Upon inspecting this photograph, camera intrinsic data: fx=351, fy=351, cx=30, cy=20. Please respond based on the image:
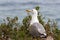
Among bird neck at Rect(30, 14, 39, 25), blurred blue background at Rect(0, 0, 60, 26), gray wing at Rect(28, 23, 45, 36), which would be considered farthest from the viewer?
blurred blue background at Rect(0, 0, 60, 26)

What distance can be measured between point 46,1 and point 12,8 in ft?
11.1

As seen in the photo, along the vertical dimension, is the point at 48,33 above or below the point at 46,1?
above

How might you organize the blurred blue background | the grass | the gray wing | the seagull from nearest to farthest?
1. the grass
2. the seagull
3. the gray wing
4. the blurred blue background

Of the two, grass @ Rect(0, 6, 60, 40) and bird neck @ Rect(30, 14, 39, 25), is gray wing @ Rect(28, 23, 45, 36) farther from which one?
bird neck @ Rect(30, 14, 39, 25)

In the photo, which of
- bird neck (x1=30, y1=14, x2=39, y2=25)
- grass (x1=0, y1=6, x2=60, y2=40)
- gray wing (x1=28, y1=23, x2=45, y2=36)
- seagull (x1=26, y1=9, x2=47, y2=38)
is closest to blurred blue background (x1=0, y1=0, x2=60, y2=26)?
bird neck (x1=30, y1=14, x2=39, y2=25)

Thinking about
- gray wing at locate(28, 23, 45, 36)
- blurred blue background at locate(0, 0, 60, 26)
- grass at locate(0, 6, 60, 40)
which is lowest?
blurred blue background at locate(0, 0, 60, 26)

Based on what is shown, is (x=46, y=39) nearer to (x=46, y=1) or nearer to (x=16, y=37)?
(x=16, y=37)

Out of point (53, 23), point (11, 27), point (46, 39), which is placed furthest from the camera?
point (53, 23)

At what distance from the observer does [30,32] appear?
8.84 metres

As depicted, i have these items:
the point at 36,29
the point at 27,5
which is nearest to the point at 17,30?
the point at 36,29

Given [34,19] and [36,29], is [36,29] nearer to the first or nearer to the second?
[36,29]

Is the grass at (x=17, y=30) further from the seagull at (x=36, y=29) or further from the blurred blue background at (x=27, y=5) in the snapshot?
the blurred blue background at (x=27, y=5)

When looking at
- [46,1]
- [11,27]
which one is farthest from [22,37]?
[46,1]

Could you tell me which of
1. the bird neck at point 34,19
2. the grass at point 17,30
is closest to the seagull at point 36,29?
the bird neck at point 34,19
